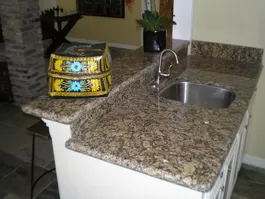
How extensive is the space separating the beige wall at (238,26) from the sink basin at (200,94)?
0.54 metres

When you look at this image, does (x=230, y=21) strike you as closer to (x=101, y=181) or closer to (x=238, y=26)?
(x=238, y=26)

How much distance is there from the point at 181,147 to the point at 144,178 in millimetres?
188

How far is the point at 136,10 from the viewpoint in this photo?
18.5 ft

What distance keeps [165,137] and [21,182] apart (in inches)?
65.5

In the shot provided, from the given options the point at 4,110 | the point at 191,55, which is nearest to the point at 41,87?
the point at 4,110

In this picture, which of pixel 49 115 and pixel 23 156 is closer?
pixel 49 115

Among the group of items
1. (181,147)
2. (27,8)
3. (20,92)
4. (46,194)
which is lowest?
(46,194)

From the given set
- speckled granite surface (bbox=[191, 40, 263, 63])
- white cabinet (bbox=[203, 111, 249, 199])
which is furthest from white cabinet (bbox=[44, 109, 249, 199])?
speckled granite surface (bbox=[191, 40, 263, 63])

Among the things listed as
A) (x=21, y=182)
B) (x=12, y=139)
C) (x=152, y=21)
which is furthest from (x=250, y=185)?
(x=12, y=139)

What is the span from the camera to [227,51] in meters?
2.23

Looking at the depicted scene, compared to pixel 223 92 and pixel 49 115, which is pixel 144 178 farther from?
pixel 223 92

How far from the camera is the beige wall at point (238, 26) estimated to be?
206 cm

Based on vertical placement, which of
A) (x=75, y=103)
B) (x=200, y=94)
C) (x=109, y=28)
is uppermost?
(x=75, y=103)

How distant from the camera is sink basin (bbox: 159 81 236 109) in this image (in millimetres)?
1829
